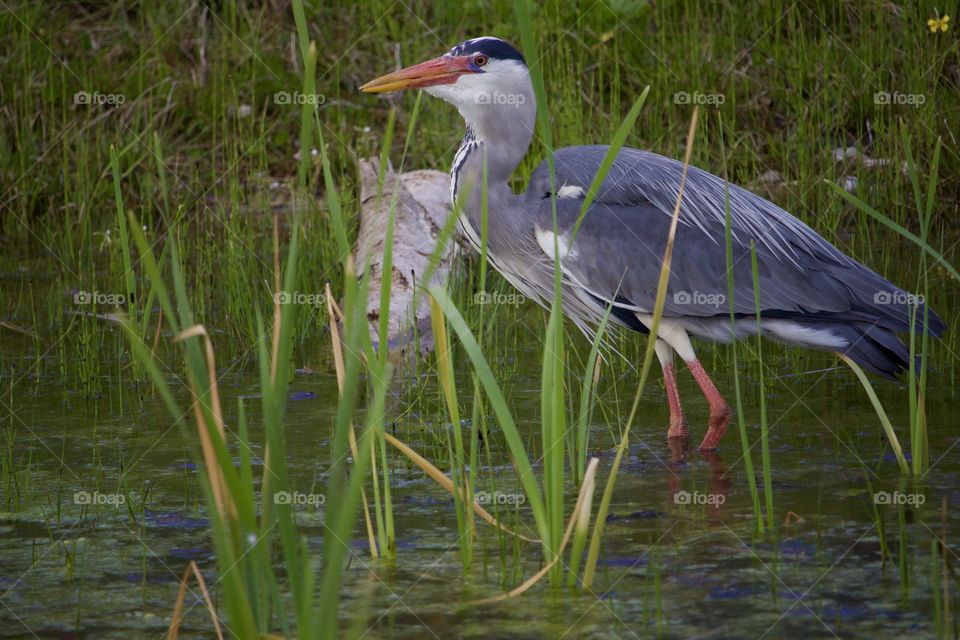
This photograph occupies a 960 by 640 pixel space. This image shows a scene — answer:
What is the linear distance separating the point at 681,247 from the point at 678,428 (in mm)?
791

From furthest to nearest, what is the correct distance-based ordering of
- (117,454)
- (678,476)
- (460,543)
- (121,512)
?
(117,454) → (678,476) → (121,512) → (460,543)

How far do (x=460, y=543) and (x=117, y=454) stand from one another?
6.03 ft

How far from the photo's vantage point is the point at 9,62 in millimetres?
9258

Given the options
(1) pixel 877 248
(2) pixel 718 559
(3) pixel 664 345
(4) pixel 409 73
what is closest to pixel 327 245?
(4) pixel 409 73

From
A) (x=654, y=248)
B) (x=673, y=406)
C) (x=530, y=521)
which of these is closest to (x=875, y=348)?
(x=673, y=406)

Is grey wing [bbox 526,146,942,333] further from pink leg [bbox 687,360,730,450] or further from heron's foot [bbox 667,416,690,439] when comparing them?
heron's foot [bbox 667,416,690,439]

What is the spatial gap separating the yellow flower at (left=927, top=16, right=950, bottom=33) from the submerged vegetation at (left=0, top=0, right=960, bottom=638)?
147 mm

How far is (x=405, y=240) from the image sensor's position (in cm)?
672

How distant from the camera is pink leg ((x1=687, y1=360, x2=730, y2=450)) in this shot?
4816 millimetres

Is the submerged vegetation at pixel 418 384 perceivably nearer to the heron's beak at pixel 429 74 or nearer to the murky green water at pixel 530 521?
the murky green water at pixel 530 521

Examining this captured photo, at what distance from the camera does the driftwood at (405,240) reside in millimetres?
6340

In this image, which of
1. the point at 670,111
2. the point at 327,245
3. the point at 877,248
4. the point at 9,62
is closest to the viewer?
the point at 327,245

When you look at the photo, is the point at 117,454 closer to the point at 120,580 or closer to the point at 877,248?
the point at 120,580

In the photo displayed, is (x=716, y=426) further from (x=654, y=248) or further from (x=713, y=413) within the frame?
(x=654, y=248)
